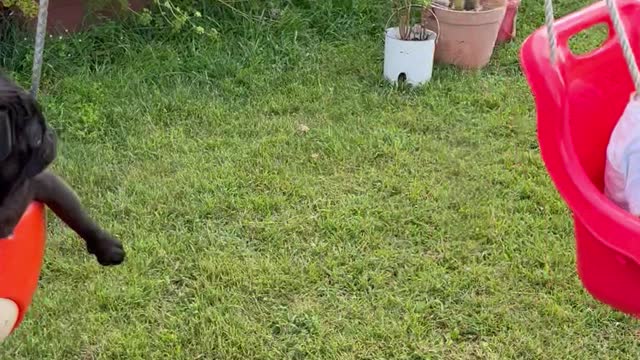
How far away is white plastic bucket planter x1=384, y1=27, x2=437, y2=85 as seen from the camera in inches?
178

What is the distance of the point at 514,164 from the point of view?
150 inches

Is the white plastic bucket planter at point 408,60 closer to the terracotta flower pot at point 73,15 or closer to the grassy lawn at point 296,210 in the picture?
the grassy lawn at point 296,210

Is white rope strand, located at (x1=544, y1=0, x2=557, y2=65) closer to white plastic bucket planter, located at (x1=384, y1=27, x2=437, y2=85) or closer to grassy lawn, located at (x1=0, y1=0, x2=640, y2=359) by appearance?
grassy lawn, located at (x1=0, y1=0, x2=640, y2=359)

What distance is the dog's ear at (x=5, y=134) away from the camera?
137 centimetres

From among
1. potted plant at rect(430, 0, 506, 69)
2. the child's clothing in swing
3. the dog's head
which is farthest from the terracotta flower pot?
the child's clothing in swing

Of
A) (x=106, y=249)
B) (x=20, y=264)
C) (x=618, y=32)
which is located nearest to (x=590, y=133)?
(x=618, y=32)

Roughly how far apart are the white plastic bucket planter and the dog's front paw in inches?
114

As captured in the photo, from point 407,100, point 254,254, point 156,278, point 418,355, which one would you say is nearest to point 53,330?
point 156,278

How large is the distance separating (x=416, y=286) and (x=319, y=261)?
0.37 meters

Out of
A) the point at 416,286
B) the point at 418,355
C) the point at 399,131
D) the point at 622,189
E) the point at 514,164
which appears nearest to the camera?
the point at 622,189

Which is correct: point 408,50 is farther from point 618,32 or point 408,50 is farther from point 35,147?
point 35,147

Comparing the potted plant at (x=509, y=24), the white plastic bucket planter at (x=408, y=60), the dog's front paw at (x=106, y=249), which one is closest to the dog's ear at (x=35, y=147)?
the dog's front paw at (x=106, y=249)

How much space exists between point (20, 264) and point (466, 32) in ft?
11.7

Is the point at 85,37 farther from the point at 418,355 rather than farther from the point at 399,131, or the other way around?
the point at 418,355
